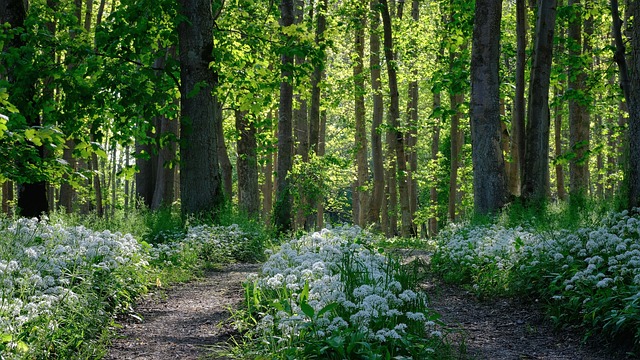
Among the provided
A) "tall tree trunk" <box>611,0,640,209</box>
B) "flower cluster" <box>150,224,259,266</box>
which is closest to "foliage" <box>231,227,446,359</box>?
"flower cluster" <box>150,224,259,266</box>

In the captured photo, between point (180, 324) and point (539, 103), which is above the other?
point (539, 103)

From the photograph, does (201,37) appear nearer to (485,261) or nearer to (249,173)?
(485,261)

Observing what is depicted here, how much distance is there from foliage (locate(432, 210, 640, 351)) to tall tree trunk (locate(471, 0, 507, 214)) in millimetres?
2950

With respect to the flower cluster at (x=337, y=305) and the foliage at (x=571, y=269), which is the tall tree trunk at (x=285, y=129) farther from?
the flower cluster at (x=337, y=305)

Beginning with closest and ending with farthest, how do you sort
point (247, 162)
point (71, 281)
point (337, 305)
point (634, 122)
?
point (337, 305), point (71, 281), point (634, 122), point (247, 162)

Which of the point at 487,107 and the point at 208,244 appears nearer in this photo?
the point at 208,244

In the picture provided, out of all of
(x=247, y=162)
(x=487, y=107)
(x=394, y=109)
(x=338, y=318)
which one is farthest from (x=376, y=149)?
(x=338, y=318)

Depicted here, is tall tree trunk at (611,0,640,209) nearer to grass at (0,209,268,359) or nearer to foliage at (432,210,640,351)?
foliage at (432,210,640,351)

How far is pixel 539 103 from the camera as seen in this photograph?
1326cm

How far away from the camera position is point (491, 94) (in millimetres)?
12719

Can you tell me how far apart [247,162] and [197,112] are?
917 cm

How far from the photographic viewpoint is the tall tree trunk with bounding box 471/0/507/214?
12.8 metres

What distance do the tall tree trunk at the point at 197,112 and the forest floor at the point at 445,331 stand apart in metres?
4.71

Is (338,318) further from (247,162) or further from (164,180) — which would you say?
(247,162)
